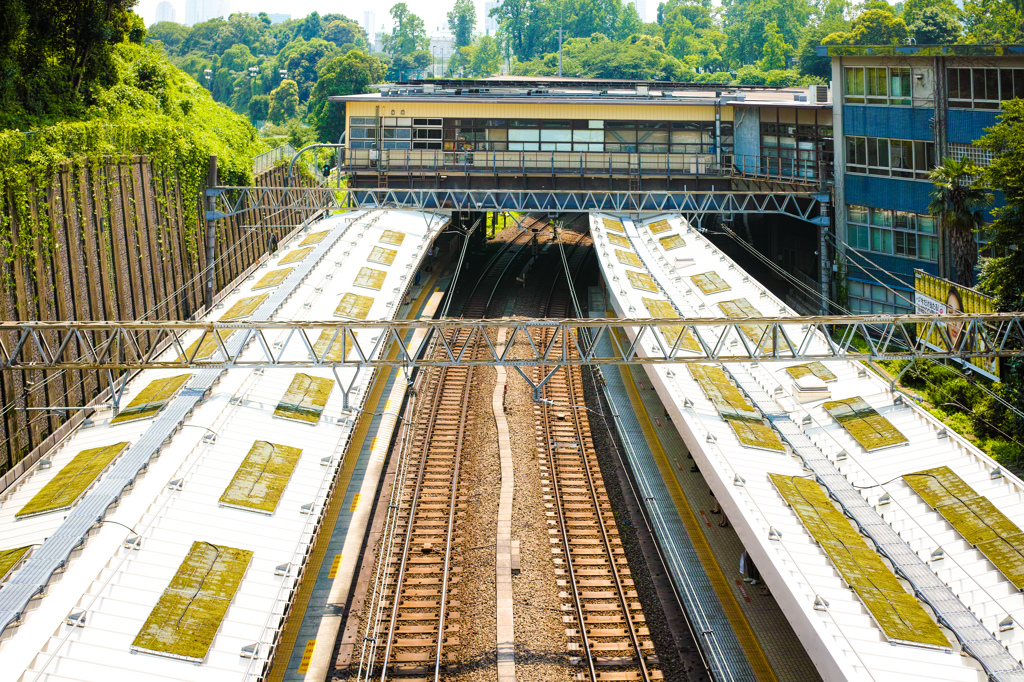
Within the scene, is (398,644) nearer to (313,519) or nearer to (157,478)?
(313,519)

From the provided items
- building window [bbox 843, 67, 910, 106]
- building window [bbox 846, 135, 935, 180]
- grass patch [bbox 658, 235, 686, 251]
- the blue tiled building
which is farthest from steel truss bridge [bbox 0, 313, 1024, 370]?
building window [bbox 843, 67, 910, 106]

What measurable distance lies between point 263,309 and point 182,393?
6593mm

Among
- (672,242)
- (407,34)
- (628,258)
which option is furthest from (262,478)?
(407,34)

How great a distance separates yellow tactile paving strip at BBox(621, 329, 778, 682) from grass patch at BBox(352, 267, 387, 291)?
36.0 feet

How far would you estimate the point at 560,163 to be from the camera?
5141 cm

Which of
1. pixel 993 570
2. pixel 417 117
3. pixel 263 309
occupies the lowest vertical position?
pixel 993 570

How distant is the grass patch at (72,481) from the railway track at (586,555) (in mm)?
11432

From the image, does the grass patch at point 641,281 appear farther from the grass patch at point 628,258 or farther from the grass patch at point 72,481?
the grass patch at point 72,481

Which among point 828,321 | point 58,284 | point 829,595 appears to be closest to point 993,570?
point 829,595

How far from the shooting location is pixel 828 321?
70.9ft

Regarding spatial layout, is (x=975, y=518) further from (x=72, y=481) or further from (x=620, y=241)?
(x=620, y=241)

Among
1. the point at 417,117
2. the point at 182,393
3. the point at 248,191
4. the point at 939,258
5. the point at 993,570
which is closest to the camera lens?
the point at 993,570

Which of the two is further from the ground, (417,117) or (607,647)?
(417,117)

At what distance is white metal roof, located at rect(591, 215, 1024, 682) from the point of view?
1703 cm
